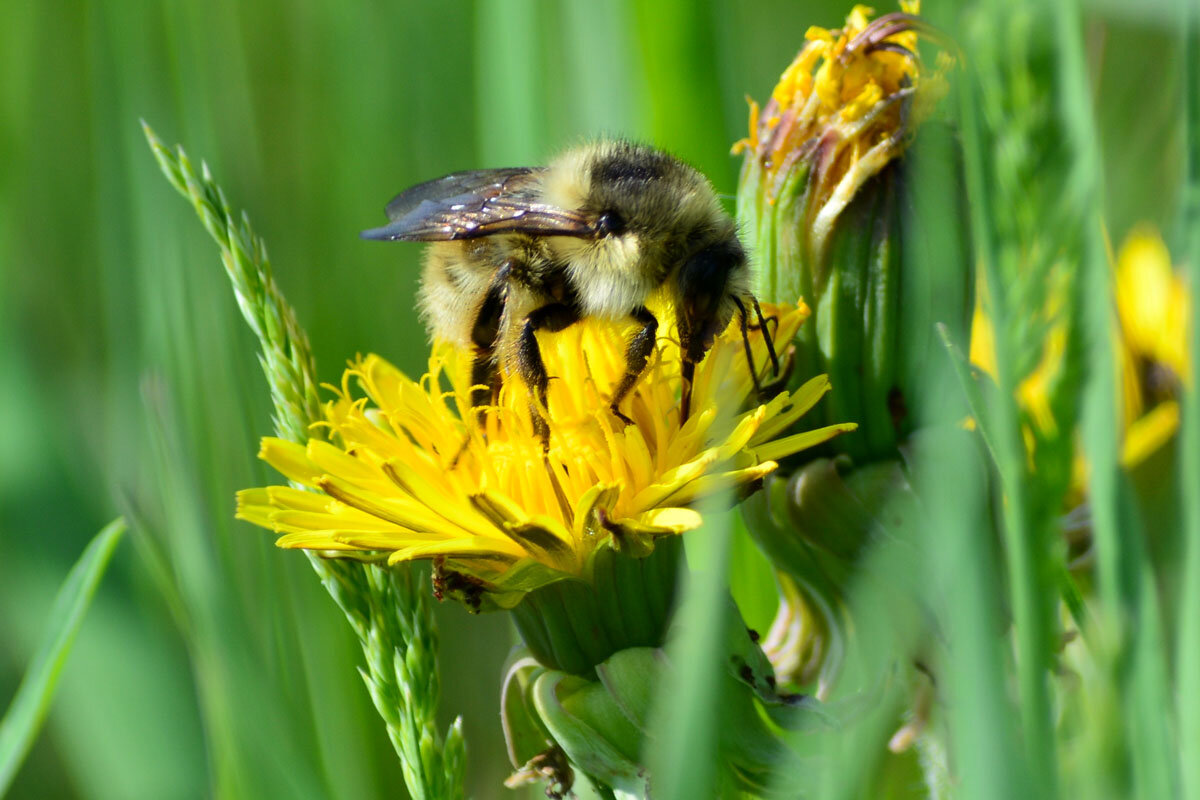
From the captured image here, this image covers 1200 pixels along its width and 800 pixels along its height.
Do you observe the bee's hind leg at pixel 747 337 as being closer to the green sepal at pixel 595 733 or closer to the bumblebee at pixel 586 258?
the bumblebee at pixel 586 258

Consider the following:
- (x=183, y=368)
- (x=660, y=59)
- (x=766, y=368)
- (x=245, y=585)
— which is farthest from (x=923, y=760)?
(x=660, y=59)

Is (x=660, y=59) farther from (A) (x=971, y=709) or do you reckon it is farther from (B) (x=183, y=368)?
(A) (x=971, y=709)

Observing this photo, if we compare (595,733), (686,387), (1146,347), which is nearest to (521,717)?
(595,733)

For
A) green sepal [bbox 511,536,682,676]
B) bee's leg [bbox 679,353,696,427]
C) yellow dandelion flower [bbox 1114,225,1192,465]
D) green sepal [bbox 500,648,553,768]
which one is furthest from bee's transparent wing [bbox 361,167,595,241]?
yellow dandelion flower [bbox 1114,225,1192,465]

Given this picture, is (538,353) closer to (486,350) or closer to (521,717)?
(486,350)

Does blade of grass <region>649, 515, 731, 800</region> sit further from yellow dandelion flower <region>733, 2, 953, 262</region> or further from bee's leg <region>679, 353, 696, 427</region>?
yellow dandelion flower <region>733, 2, 953, 262</region>
